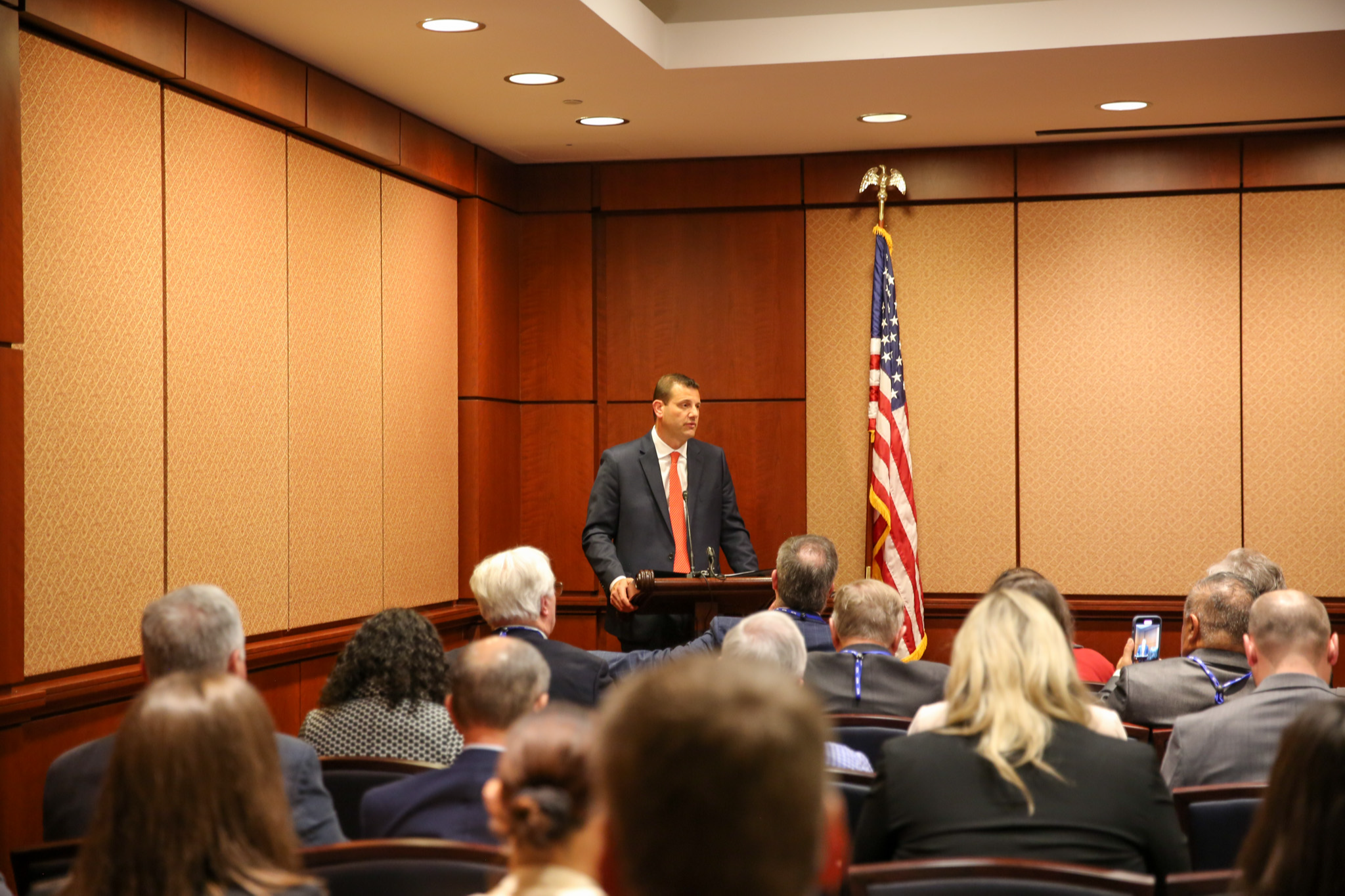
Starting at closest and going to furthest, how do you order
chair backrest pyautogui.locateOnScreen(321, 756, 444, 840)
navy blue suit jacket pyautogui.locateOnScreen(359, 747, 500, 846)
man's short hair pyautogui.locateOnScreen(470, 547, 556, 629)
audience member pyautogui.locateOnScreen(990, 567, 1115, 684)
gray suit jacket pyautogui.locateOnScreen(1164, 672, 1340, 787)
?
navy blue suit jacket pyautogui.locateOnScreen(359, 747, 500, 846) → chair backrest pyautogui.locateOnScreen(321, 756, 444, 840) → gray suit jacket pyautogui.locateOnScreen(1164, 672, 1340, 787) → audience member pyautogui.locateOnScreen(990, 567, 1115, 684) → man's short hair pyautogui.locateOnScreen(470, 547, 556, 629)

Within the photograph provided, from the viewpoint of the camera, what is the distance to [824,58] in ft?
18.2

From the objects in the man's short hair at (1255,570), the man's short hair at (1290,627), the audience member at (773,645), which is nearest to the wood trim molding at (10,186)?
the audience member at (773,645)

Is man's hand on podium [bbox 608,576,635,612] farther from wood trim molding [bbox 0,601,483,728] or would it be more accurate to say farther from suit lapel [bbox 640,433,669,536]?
wood trim molding [bbox 0,601,483,728]

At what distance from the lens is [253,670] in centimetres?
516

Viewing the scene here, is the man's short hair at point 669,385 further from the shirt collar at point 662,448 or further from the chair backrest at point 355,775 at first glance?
the chair backrest at point 355,775

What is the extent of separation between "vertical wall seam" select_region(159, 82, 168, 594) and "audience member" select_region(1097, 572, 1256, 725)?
323 cm

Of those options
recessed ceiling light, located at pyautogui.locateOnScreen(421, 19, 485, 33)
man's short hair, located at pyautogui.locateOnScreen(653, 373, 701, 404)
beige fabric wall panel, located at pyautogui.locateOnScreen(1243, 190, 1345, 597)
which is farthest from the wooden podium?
beige fabric wall panel, located at pyautogui.locateOnScreen(1243, 190, 1345, 597)

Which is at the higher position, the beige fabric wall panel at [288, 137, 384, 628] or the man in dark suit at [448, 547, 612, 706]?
the beige fabric wall panel at [288, 137, 384, 628]

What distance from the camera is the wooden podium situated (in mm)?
5309

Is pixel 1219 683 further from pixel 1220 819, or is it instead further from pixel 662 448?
pixel 662 448

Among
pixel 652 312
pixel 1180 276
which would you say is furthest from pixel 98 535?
pixel 1180 276

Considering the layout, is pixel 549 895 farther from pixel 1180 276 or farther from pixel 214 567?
pixel 1180 276

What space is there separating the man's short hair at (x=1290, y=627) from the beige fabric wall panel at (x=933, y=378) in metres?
3.99

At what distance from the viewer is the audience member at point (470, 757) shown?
2.54 metres
